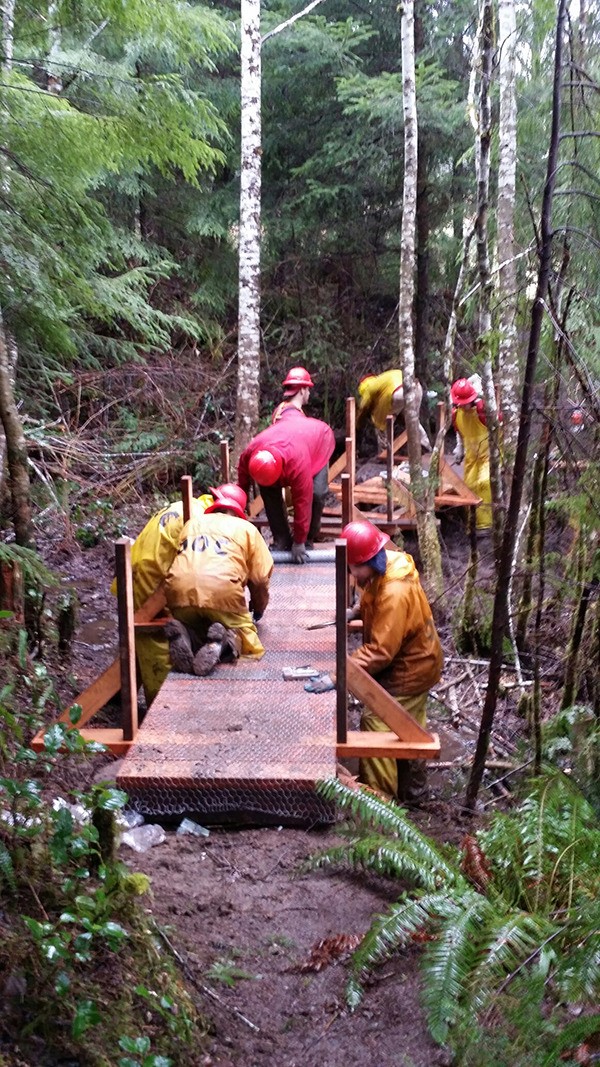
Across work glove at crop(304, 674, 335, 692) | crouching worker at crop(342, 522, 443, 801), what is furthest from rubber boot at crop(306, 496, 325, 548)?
work glove at crop(304, 674, 335, 692)

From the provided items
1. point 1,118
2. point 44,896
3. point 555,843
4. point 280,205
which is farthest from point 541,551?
point 280,205

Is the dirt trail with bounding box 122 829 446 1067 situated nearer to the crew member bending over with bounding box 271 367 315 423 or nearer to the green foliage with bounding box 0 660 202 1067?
the green foliage with bounding box 0 660 202 1067

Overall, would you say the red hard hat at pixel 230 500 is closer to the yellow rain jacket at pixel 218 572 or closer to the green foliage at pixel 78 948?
the yellow rain jacket at pixel 218 572

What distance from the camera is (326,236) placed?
14859 millimetres

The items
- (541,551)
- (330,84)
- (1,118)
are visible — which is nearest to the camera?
(541,551)

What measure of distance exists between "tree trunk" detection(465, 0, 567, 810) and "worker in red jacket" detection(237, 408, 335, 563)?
343 centimetres

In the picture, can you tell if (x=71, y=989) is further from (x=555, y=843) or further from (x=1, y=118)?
(x=1, y=118)

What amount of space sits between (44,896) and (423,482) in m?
7.47

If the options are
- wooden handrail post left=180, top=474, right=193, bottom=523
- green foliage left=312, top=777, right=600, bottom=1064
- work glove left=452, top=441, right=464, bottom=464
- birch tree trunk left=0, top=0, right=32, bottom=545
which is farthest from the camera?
work glove left=452, top=441, right=464, bottom=464

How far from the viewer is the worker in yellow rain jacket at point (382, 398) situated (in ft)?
39.6

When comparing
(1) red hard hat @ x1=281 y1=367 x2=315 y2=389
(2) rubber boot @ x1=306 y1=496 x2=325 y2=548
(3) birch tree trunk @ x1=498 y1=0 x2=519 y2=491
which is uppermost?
(3) birch tree trunk @ x1=498 y1=0 x2=519 y2=491

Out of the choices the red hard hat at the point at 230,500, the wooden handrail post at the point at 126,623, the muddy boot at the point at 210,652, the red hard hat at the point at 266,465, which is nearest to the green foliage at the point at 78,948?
the wooden handrail post at the point at 126,623

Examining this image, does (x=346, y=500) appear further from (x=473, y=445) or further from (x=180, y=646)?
(x=473, y=445)

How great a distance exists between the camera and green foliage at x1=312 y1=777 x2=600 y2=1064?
2764mm
